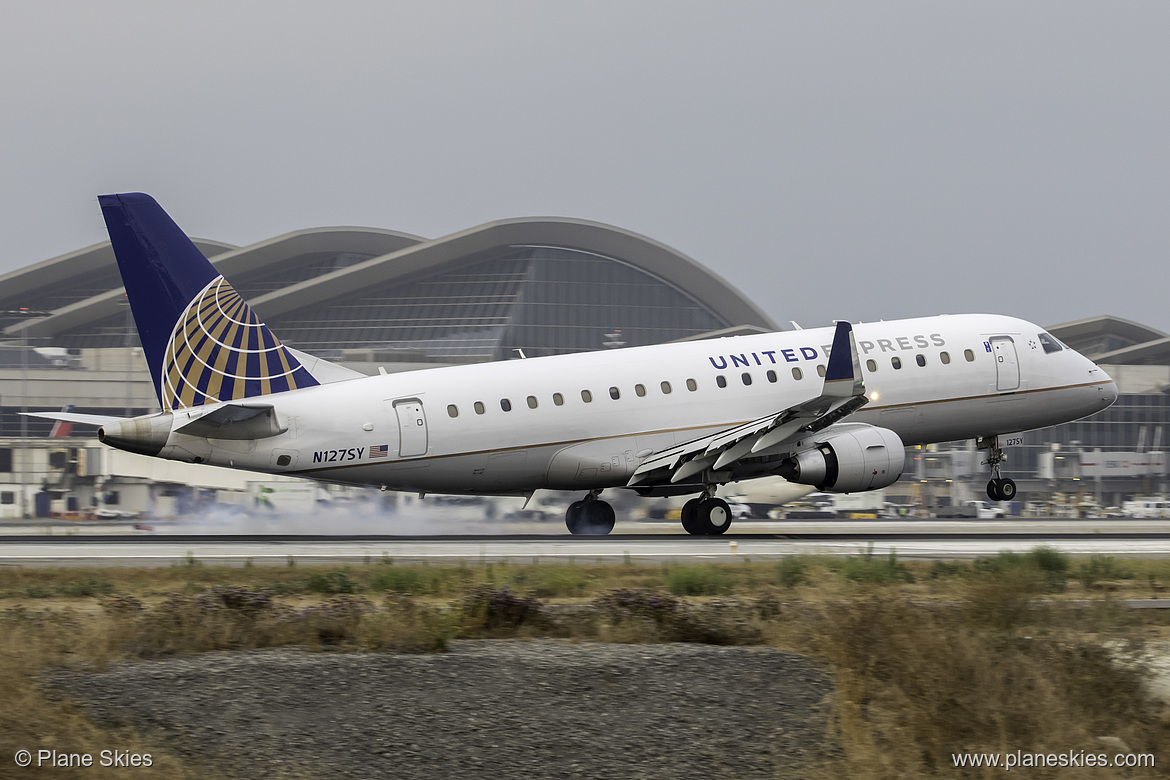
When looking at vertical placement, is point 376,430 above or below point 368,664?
above

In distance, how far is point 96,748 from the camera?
9258 millimetres

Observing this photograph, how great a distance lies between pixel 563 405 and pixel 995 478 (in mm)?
12677

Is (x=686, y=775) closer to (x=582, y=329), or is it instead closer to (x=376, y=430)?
(x=376, y=430)

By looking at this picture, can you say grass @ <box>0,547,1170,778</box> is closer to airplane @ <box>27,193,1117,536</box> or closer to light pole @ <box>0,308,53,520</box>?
airplane @ <box>27,193,1117,536</box>

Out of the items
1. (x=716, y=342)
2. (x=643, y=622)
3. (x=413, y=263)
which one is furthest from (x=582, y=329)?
(x=643, y=622)

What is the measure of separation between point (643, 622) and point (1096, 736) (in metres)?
5.07

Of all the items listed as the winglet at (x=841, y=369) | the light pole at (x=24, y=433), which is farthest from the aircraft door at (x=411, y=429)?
the light pole at (x=24, y=433)

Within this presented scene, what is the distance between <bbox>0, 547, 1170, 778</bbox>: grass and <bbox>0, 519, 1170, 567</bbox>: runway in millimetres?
3074

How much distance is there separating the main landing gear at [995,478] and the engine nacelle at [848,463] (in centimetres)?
563

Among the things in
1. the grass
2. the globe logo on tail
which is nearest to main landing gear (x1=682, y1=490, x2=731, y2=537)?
the grass

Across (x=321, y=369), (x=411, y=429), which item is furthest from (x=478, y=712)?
(x=321, y=369)

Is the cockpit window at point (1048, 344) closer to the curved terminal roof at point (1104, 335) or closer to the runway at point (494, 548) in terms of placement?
the runway at point (494, 548)

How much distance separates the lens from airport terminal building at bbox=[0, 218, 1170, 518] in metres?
95.1

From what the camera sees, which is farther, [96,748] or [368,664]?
[368,664]
